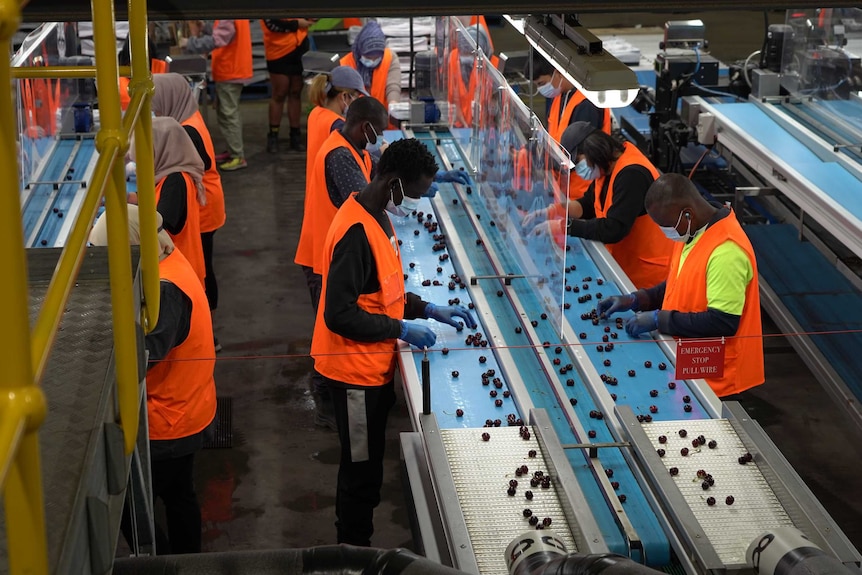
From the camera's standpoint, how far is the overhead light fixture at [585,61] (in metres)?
3.87

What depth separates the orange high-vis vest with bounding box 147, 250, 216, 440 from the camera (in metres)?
4.30

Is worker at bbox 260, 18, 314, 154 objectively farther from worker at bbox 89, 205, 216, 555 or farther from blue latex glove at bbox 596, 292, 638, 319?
worker at bbox 89, 205, 216, 555

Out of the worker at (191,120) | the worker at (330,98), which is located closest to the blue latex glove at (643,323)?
the worker at (330,98)

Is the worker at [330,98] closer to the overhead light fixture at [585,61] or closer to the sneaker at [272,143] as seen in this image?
the overhead light fixture at [585,61]

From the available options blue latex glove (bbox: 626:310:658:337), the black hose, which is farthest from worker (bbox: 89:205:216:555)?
blue latex glove (bbox: 626:310:658:337)

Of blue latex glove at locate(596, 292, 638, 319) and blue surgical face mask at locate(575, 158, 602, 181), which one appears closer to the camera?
blue latex glove at locate(596, 292, 638, 319)

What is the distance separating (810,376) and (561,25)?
3958 millimetres

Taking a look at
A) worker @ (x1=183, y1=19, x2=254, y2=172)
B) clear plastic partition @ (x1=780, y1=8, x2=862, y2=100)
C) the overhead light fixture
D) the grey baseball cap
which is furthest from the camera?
worker @ (x1=183, y1=19, x2=254, y2=172)

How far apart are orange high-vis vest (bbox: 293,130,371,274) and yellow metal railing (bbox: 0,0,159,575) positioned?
3.81 metres

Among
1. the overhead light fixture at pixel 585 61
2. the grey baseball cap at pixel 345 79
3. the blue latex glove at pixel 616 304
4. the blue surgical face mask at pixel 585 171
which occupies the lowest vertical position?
the blue latex glove at pixel 616 304

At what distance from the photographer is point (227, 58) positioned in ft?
37.3

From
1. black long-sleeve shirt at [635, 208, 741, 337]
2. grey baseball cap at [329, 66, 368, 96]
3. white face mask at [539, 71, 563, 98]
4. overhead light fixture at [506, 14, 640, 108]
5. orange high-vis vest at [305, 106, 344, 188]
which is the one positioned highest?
overhead light fixture at [506, 14, 640, 108]

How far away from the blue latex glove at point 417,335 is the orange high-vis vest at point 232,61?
6.98m

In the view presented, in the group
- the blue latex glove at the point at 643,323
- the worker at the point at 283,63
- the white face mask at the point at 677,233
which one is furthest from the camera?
the worker at the point at 283,63
